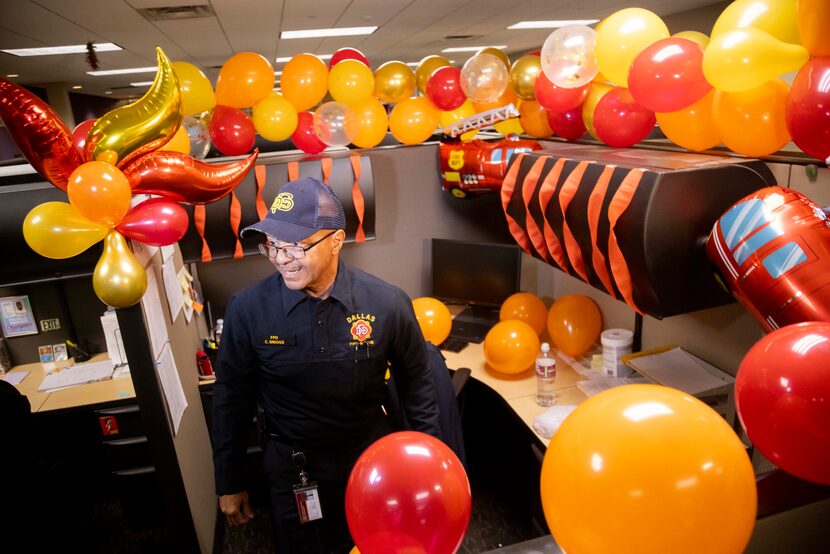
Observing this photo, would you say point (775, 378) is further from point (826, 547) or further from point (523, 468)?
point (523, 468)

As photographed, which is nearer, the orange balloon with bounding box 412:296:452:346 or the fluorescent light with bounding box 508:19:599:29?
the orange balloon with bounding box 412:296:452:346

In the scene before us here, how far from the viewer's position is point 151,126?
1.54 metres

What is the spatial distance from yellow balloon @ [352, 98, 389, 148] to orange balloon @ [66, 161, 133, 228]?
1243 mm

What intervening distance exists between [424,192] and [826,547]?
2.31m

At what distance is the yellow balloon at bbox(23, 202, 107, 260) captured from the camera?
1.37m

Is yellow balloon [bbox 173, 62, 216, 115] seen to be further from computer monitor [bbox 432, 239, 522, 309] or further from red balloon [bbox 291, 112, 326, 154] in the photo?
computer monitor [bbox 432, 239, 522, 309]

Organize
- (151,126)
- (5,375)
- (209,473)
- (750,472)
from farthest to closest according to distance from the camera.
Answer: (5,375) → (209,473) → (151,126) → (750,472)

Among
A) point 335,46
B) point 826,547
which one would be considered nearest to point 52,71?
point 335,46

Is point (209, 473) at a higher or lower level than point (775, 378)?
lower

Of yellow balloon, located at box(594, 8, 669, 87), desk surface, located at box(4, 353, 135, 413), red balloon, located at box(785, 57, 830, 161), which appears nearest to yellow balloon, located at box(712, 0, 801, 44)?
red balloon, located at box(785, 57, 830, 161)

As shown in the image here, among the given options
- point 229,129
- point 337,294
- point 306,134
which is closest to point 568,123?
point 306,134

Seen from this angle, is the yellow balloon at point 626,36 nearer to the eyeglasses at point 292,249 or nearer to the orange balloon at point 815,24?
the orange balloon at point 815,24

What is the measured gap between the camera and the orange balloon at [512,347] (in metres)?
2.30

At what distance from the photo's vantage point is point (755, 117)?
1.33 m
